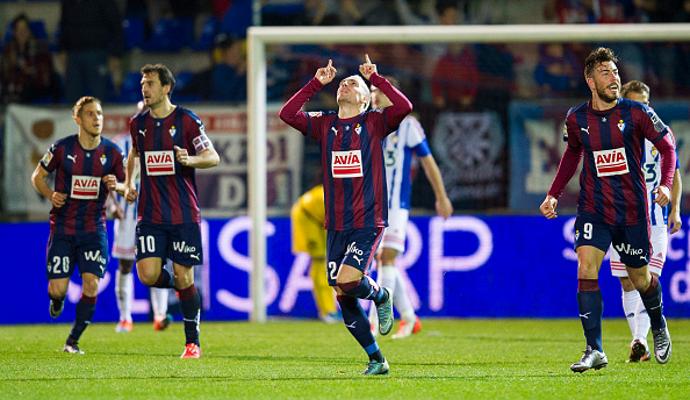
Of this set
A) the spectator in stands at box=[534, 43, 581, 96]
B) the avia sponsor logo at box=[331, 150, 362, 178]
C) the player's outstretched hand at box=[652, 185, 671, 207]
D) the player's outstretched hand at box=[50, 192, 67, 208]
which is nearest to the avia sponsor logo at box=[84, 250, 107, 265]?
the player's outstretched hand at box=[50, 192, 67, 208]

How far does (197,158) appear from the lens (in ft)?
31.3

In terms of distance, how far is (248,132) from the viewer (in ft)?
48.5

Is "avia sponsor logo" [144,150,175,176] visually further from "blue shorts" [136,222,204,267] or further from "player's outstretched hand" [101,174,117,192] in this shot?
"player's outstretched hand" [101,174,117,192]

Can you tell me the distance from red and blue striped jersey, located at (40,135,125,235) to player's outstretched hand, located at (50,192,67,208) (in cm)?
8

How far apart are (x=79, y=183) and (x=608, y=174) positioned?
436cm

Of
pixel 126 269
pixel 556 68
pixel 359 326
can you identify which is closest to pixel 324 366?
pixel 359 326

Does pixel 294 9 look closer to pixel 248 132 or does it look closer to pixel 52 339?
pixel 248 132

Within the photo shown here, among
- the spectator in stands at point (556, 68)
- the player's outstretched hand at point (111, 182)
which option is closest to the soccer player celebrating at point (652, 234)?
the player's outstretched hand at point (111, 182)

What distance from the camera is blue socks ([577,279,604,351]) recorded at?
27.2ft

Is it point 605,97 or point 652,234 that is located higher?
point 605,97

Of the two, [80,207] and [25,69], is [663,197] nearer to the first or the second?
[80,207]

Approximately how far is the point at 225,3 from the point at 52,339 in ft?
23.5

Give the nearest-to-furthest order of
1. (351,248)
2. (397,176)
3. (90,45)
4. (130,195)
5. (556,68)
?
(351,248), (130,195), (397,176), (556,68), (90,45)

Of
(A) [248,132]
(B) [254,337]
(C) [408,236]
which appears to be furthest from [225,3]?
(B) [254,337]
